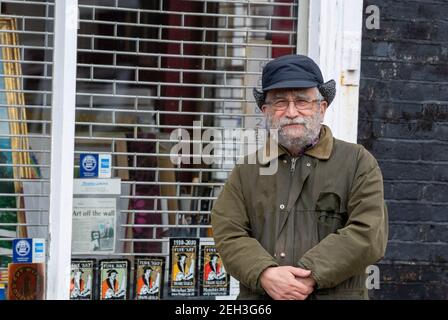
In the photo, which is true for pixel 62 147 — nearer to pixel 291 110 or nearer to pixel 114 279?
pixel 114 279

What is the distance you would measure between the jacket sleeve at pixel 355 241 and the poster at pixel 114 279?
2019 millimetres

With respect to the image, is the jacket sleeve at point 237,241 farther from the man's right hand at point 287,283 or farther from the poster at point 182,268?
the poster at point 182,268

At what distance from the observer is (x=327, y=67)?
5.80m

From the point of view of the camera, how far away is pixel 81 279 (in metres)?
5.77

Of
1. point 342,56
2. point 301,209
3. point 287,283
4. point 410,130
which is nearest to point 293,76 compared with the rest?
point 301,209

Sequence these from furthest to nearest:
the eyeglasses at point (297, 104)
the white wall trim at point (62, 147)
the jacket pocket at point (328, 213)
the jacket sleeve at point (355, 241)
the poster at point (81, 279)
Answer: the poster at point (81, 279), the white wall trim at point (62, 147), the eyeglasses at point (297, 104), the jacket pocket at point (328, 213), the jacket sleeve at point (355, 241)

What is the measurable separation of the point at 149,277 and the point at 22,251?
76cm

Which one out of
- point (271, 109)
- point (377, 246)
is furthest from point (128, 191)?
point (377, 246)

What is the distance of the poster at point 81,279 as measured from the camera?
575 centimetres

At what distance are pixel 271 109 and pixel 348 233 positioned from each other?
66 cm

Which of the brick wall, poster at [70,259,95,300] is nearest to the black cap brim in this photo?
the brick wall

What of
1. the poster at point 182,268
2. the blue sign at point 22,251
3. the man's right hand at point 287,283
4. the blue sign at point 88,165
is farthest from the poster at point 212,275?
the man's right hand at point 287,283

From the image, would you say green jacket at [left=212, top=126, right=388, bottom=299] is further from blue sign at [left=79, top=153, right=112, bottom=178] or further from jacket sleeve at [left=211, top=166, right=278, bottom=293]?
blue sign at [left=79, top=153, right=112, bottom=178]
